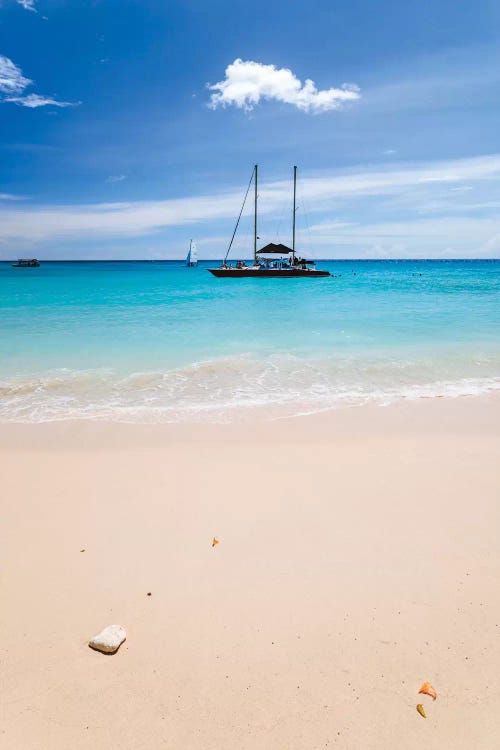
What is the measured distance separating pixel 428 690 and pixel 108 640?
2179 mm

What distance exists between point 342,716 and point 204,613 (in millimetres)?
1221

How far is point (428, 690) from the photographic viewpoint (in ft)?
8.96

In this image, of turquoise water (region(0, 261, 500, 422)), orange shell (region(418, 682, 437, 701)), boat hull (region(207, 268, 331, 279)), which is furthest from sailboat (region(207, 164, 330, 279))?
orange shell (region(418, 682, 437, 701))

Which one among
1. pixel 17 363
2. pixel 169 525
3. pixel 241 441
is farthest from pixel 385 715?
pixel 17 363

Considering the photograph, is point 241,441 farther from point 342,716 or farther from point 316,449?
point 342,716

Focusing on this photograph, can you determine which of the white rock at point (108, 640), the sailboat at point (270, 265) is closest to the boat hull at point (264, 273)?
the sailboat at point (270, 265)

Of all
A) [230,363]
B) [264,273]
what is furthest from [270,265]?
[230,363]

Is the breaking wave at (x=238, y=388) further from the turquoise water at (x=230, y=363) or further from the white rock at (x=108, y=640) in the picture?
the white rock at (x=108, y=640)

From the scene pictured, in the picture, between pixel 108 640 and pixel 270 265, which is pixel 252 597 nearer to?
pixel 108 640

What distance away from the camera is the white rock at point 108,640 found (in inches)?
118

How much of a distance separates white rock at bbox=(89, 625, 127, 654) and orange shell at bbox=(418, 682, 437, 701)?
206 centimetres

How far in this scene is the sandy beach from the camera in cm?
260

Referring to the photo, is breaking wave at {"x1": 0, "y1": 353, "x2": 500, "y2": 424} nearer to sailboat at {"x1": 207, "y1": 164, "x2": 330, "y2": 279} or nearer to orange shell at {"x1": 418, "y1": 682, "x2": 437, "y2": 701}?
orange shell at {"x1": 418, "y1": 682, "x2": 437, "y2": 701}

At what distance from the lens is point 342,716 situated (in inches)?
103
